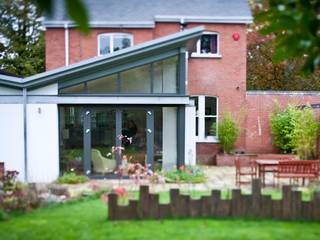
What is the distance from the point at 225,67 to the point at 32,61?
56.6ft

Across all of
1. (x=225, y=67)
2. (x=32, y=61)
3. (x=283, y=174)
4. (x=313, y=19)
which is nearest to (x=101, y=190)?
(x=283, y=174)

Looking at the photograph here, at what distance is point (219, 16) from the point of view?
20531 millimetres

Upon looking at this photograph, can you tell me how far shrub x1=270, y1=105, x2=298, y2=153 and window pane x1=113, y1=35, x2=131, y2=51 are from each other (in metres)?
7.39

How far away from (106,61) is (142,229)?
316 inches

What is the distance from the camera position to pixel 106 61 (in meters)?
14.6

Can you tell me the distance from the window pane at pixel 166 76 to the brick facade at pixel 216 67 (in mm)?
5208

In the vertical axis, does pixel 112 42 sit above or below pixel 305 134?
above

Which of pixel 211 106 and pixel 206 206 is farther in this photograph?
pixel 211 106

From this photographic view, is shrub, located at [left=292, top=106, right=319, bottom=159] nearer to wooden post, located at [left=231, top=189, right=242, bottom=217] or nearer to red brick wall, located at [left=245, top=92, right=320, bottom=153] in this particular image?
red brick wall, located at [left=245, top=92, right=320, bottom=153]

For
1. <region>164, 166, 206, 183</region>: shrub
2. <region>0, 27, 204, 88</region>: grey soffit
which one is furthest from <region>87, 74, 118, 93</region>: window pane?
<region>164, 166, 206, 183</region>: shrub

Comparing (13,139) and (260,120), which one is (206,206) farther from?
(260,120)

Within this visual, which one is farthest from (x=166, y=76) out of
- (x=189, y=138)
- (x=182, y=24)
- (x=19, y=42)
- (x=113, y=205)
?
(x=19, y=42)

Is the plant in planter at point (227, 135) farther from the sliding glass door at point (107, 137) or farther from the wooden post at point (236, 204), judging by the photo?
the wooden post at point (236, 204)

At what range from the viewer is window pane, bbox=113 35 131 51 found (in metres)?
20.9
